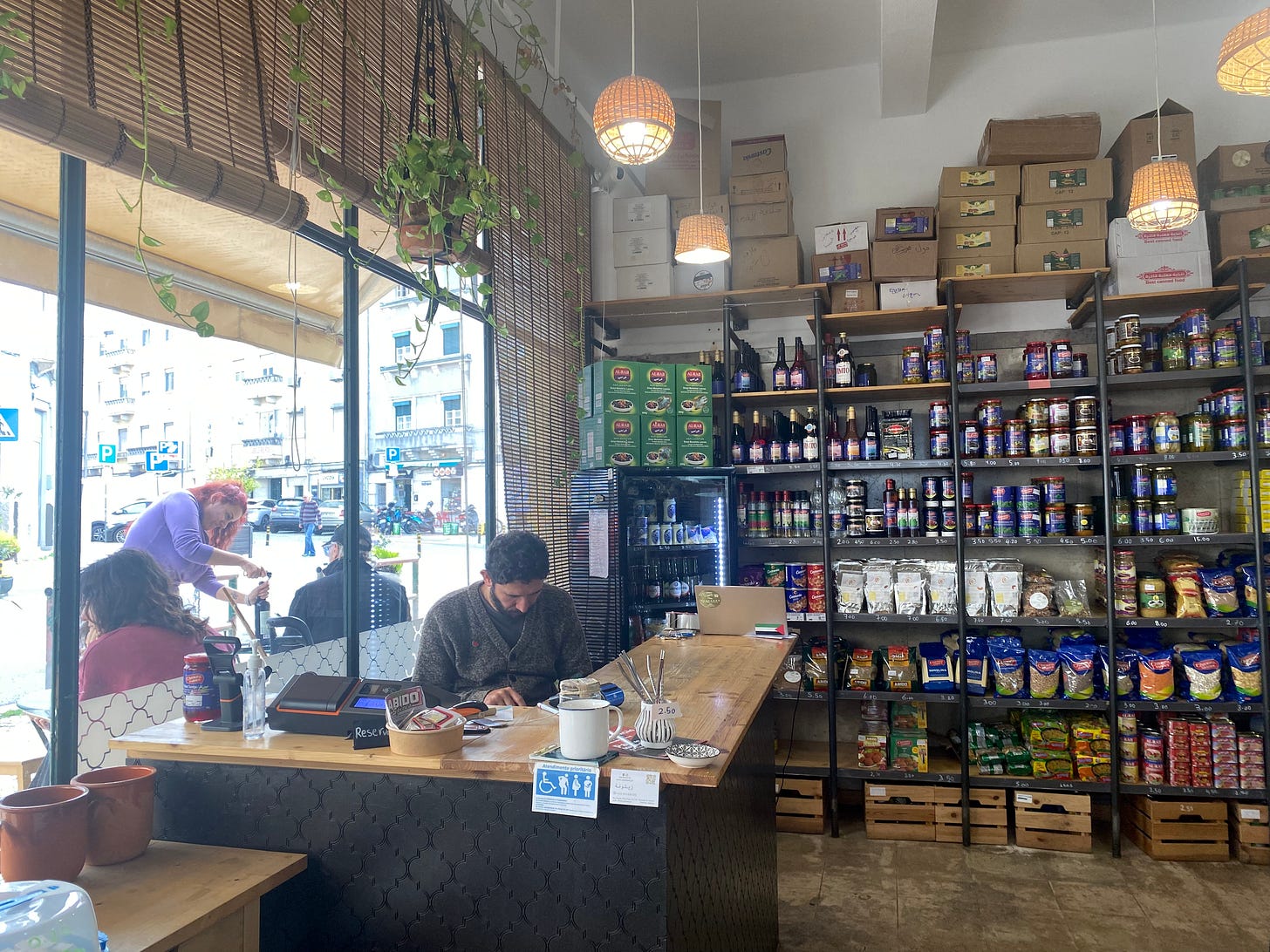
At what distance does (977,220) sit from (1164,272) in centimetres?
95

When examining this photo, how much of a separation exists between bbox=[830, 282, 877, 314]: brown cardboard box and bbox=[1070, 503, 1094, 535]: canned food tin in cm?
149

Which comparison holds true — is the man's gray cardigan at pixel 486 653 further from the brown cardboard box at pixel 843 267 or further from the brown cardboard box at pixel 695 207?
the brown cardboard box at pixel 695 207

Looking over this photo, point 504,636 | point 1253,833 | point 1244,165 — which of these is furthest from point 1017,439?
point 504,636

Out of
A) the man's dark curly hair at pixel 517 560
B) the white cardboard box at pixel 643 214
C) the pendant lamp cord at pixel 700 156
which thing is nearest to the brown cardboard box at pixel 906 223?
the pendant lamp cord at pixel 700 156

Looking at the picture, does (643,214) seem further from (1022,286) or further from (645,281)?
(1022,286)

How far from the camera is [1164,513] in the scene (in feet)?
13.8

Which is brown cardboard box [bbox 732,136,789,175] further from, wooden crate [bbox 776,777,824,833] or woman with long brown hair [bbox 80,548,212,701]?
woman with long brown hair [bbox 80,548,212,701]

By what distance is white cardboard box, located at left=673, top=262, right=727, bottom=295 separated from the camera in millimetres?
4887

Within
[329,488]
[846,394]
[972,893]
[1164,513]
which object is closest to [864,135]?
[846,394]

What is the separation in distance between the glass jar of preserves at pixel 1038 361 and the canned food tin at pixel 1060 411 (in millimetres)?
143

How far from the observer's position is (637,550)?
454cm

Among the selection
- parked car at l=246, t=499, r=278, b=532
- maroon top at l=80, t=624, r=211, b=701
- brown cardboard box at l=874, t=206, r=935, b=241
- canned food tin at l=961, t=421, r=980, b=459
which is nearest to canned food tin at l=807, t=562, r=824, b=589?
canned food tin at l=961, t=421, r=980, b=459

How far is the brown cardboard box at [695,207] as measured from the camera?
4.92 meters

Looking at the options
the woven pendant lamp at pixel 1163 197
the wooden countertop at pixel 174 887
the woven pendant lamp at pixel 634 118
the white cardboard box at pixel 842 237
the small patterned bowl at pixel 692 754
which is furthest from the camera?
the white cardboard box at pixel 842 237
